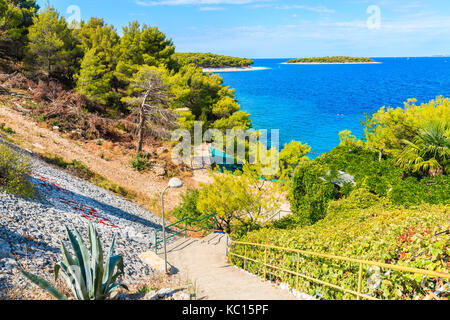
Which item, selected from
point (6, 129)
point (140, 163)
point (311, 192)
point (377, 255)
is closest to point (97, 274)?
point (377, 255)

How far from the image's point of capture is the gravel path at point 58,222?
268 inches

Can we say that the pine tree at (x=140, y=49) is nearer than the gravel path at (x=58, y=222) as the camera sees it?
No

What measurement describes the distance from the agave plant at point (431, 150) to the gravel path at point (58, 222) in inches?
435

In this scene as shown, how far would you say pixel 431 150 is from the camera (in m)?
11.9

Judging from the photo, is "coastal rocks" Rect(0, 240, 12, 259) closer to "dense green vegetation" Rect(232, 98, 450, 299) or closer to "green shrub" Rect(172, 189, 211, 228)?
"dense green vegetation" Rect(232, 98, 450, 299)

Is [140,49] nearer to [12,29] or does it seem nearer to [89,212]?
[12,29]

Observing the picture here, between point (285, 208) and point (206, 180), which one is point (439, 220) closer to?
point (285, 208)

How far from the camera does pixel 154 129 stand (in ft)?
88.7

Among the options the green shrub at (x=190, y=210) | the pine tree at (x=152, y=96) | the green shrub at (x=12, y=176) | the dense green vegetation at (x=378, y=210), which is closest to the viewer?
the dense green vegetation at (x=378, y=210)

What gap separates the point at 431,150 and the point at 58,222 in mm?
13922

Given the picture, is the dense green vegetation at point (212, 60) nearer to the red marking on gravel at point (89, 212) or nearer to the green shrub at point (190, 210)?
the green shrub at point (190, 210)

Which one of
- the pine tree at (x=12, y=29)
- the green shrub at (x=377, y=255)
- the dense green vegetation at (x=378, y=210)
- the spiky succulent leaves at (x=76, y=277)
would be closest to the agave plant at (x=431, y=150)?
the dense green vegetation at (x=378, y=210)
